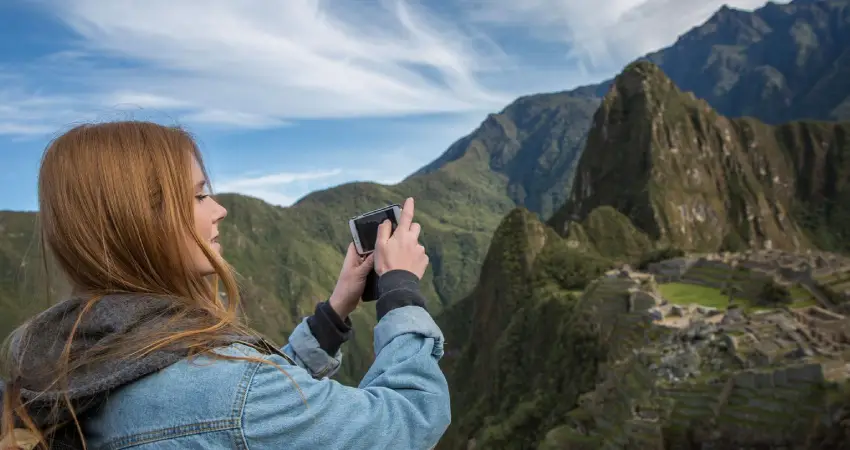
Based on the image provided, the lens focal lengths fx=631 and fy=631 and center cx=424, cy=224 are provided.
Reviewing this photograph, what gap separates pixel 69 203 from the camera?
2.60 m

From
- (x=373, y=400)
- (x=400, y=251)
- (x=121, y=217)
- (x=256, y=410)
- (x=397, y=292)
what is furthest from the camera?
(x=400, y=251)

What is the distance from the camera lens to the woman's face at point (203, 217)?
2896mm

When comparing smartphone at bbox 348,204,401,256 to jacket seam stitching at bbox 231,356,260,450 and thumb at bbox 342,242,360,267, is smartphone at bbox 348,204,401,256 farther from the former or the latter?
jacket seam stitching at bbox 231,356,260,450

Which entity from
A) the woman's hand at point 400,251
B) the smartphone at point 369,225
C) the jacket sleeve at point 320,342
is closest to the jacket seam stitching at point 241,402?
the woman's hand at point 400,251

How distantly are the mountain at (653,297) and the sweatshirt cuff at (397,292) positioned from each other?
58.4ft

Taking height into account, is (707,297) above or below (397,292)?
below

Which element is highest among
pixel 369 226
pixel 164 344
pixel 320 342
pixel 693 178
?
pixel 693 178

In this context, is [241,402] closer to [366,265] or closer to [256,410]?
[256,410]

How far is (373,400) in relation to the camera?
2477 millimetres

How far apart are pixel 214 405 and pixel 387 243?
119 centimetres

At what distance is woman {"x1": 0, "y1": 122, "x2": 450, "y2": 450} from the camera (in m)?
2.31

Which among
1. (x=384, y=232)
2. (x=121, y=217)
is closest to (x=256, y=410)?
(x=121, y=217)

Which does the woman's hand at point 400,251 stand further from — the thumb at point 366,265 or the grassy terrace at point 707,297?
the grassy terrace at point 707,297

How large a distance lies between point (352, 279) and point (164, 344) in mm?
1404
